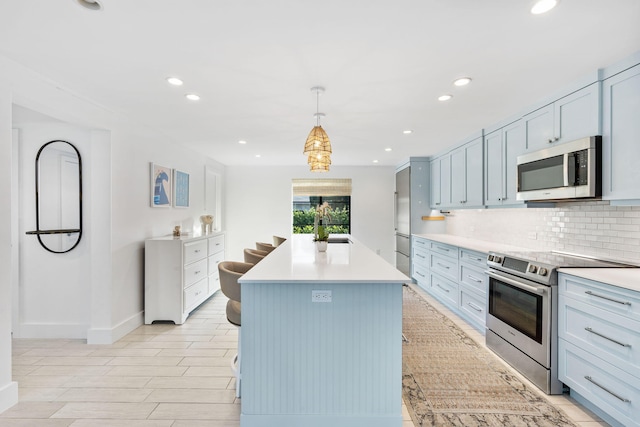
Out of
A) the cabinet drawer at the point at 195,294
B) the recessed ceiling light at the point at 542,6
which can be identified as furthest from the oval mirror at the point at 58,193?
the recessed ceiling light at the point at 542,6

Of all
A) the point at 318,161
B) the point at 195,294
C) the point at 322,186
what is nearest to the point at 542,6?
the point at 318,161

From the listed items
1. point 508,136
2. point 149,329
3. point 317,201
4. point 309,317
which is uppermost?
point 508,136

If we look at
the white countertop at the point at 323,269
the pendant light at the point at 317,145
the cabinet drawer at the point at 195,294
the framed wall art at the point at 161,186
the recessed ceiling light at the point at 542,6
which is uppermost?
the recessed ceiling light at the point at 542,6

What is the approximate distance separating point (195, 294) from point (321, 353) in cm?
291

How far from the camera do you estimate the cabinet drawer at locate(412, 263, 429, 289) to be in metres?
5.41

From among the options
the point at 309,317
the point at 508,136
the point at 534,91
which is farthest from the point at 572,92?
the point at 309,317

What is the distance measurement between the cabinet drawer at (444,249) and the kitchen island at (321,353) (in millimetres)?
2667

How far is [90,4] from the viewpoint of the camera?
1.67m

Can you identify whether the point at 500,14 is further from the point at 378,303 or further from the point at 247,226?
the point at 247,226

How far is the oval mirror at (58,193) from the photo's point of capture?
11.2ft

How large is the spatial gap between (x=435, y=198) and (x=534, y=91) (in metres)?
3.11

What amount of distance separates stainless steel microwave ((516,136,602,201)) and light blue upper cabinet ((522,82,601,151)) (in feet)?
0.32

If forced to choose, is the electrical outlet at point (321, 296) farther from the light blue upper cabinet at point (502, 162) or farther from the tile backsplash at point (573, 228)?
the light blue upper cabinet at point (502, 162)

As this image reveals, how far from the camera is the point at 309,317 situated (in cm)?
204
